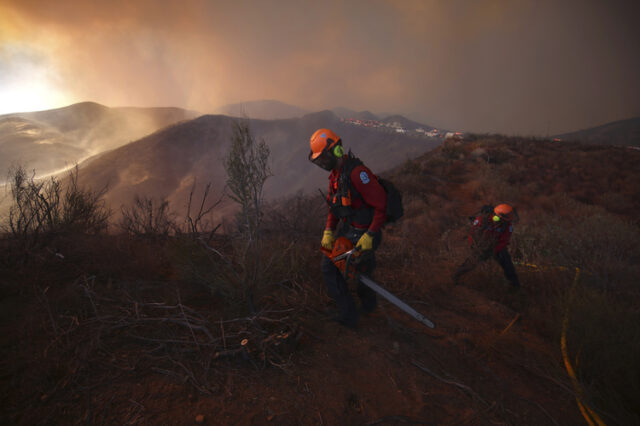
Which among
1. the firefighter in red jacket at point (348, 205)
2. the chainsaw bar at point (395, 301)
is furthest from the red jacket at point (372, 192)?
the chainsaw bar at point (395, 301)

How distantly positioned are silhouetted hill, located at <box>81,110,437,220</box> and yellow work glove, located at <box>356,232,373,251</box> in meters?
21.8

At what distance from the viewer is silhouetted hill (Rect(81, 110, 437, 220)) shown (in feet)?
86.6

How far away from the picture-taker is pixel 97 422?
1583mm

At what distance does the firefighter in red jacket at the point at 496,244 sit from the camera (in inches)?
174

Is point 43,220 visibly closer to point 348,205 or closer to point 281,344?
point 281,344

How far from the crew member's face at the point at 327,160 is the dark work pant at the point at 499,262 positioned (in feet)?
10.9

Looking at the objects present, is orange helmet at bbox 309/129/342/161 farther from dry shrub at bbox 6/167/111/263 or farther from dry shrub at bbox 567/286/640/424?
dry shrub at bbox 6/167/111/263

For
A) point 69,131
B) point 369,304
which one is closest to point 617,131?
point 369,304

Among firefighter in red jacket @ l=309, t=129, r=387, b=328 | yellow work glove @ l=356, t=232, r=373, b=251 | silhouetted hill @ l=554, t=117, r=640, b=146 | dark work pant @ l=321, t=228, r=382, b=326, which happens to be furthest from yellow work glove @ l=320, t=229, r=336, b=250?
silhouetted hill @ l=554, t=117, r=640, b=146

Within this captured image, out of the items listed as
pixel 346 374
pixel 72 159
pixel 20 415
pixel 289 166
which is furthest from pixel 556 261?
pixel 72 159

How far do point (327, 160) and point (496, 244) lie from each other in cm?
367

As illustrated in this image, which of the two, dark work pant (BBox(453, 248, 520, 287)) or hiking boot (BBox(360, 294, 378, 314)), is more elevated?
hiking boot (BBox(360, 294, 378, 314))

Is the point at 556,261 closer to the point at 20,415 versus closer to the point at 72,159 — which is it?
the point at 20,415

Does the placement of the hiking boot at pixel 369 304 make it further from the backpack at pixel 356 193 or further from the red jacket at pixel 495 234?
the red jacket at pixel 495 234
